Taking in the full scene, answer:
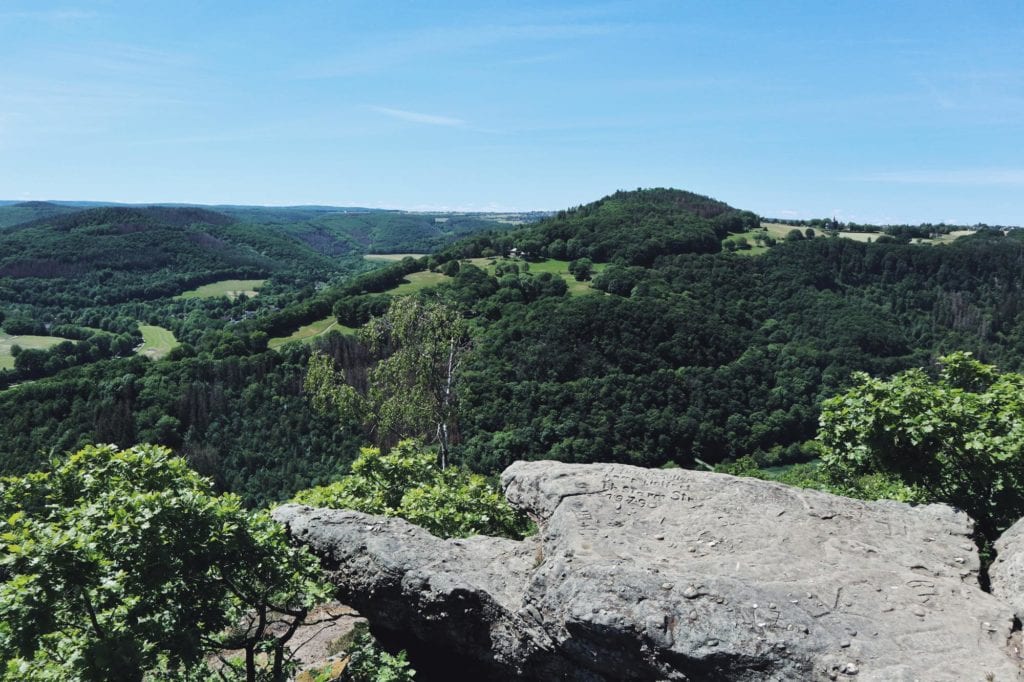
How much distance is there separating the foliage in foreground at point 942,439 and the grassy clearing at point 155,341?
138 metres

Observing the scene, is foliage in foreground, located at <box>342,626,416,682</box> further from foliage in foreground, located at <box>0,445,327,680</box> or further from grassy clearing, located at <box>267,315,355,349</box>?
grassy clearing, located at <box>267,315,355,349</box>

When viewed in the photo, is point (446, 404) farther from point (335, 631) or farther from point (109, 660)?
point (109, 660)

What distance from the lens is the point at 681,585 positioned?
8641 millimetres

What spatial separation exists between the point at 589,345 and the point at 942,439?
95.8m

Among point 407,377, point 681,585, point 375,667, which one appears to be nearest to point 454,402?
point 407,377

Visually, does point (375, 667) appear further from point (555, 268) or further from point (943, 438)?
point (555, 268)

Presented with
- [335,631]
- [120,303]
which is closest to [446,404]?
[335,631]

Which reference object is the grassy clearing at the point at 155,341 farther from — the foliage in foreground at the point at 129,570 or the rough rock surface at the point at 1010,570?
the rough rock surface at the point at 1010,570

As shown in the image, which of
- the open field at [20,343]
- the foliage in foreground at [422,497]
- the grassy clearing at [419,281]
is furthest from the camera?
the grassy clearing at [419,281]

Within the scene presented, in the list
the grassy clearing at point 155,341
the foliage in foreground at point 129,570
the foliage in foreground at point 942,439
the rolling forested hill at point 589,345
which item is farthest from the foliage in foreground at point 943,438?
the grassy clearing at point 155,341

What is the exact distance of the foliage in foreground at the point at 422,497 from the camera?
49.0 ft

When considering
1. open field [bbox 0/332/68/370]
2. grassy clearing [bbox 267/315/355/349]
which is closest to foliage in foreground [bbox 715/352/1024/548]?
grassy clearing [bbox 267/315/355/349]

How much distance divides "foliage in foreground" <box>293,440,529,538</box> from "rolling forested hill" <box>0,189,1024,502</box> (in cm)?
1472

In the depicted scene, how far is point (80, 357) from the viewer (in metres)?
122
